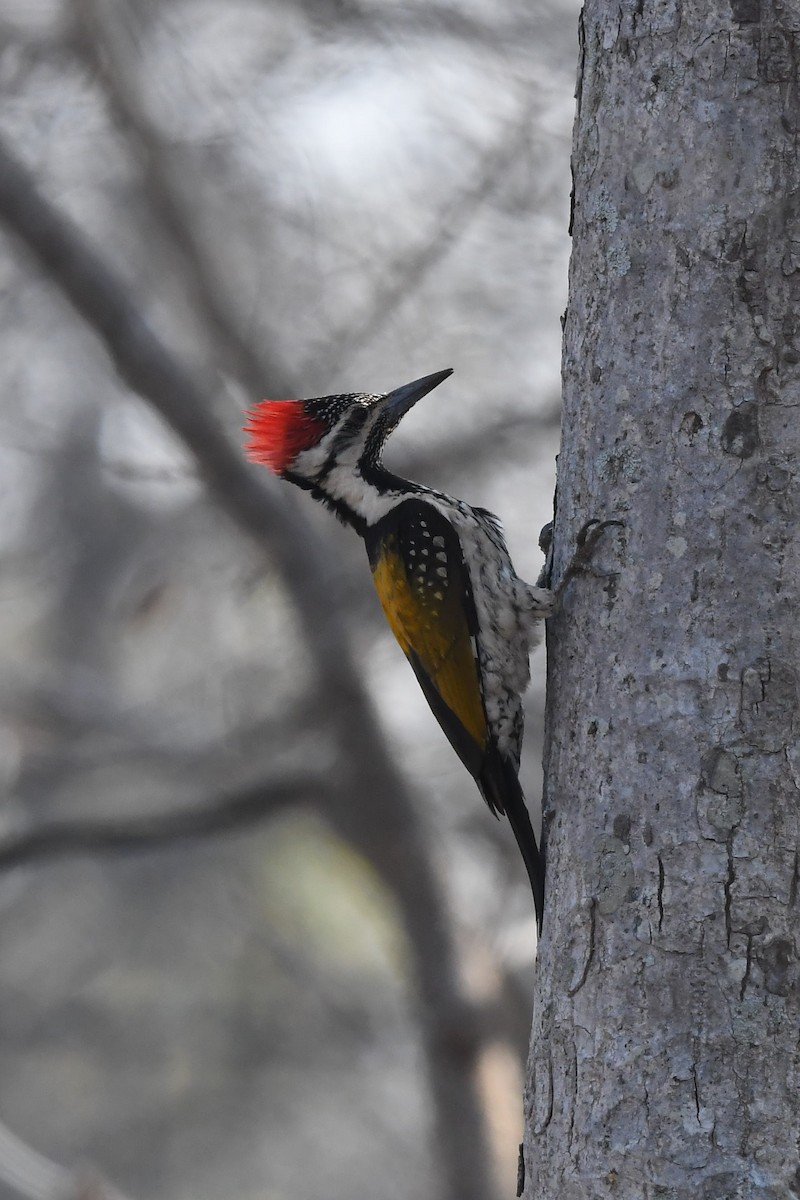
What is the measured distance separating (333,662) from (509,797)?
334cm

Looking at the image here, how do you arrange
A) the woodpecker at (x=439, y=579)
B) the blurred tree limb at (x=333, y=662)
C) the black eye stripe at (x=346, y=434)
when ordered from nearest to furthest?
1. the woodpecker at (x=439, y=579)
2. the black eye stripe at (x=346, y=434)
3. the blurred tree limb at (x=333, y=662)

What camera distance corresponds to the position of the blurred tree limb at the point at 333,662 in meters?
6.31

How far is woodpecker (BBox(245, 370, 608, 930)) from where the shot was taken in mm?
3080

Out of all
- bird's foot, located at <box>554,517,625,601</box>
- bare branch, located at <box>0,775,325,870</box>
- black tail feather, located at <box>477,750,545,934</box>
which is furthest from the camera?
bare branch, located at <box>0,775,325,870</box>

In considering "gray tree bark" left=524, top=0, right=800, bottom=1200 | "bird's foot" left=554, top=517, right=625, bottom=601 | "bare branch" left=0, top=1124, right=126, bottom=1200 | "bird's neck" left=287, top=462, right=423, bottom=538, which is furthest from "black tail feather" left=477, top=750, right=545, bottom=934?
"bare branch" left=0, top=1124, right=126, bottom=1200

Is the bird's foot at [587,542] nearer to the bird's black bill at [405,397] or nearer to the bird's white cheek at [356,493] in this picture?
the bird's white cheek at [356,493]

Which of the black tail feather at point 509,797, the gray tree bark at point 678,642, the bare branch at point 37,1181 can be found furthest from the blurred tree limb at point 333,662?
the gray tree bark at point 678,642

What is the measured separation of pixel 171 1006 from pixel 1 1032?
1045 millimetres

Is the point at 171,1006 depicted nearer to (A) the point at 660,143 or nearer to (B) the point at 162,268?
(B) the point at 162,268

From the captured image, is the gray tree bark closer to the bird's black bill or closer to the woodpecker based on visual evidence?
the woodpecker

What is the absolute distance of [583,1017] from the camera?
2.04 metres

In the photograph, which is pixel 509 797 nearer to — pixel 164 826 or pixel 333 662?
pixel 333 662

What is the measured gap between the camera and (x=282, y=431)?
3543mm

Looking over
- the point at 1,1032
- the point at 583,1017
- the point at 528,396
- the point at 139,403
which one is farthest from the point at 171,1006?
the point at 583,1017
